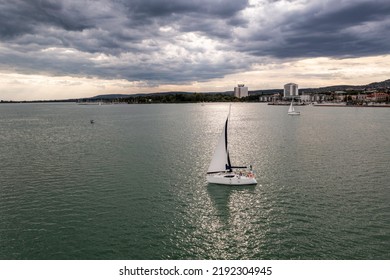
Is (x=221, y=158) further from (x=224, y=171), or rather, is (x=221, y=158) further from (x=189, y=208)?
(x=189, y=208)

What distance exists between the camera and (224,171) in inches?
1828

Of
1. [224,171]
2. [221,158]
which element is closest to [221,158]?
[221,158]

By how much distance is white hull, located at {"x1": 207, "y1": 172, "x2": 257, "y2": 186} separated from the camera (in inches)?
1753

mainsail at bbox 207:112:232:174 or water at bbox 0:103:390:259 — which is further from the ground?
mainsail at bbox 207:112:232:174

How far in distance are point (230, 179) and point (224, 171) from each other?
85.7 inches

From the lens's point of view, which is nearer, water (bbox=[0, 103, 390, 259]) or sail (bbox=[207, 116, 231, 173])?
water (bbox=[0, 103, 390, 259])

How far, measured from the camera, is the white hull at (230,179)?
146 ft

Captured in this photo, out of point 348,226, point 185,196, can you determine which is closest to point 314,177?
point 348,226

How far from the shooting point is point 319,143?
272ft

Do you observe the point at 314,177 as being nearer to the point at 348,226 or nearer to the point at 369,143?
the point at 348,226

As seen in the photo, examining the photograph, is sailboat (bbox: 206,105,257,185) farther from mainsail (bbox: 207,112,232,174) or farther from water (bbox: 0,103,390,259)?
water (bbox: 0,103,390,259)

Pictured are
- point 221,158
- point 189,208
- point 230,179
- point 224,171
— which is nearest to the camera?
point 189,208

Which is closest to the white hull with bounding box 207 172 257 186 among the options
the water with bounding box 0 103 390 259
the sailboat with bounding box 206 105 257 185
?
the sailboat with bounding box 206 105 257 185
